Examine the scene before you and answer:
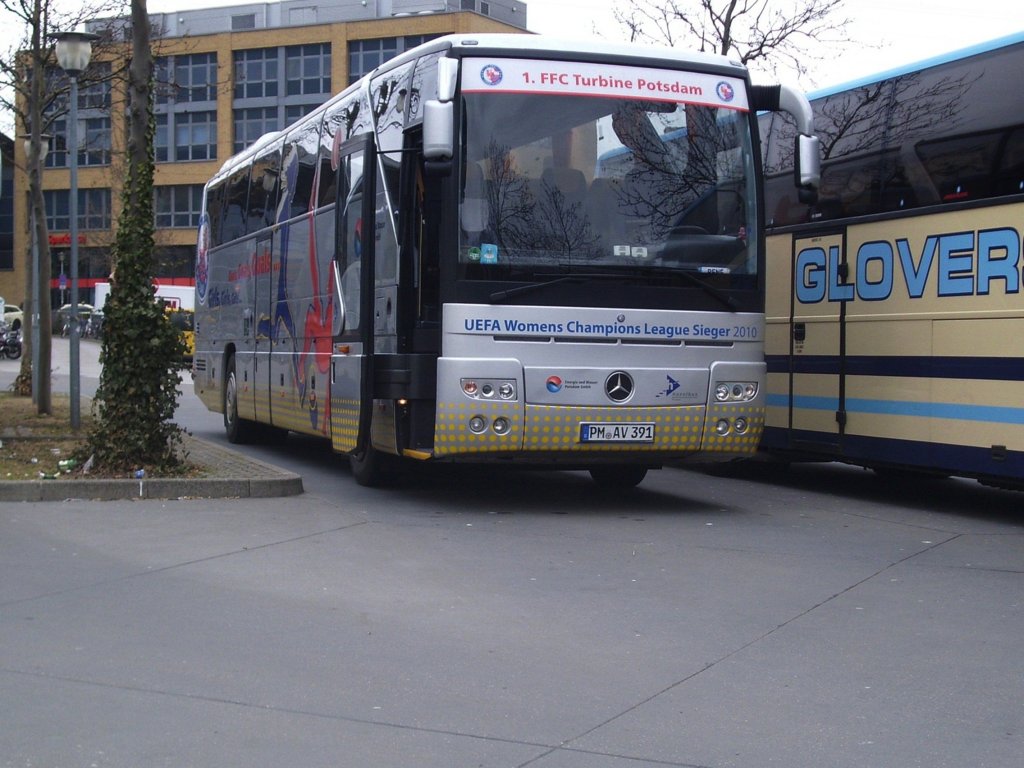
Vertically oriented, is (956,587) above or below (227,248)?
below

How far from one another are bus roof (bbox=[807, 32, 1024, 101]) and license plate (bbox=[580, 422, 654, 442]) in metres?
4.09

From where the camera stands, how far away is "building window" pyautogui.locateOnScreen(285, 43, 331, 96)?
76.0 m

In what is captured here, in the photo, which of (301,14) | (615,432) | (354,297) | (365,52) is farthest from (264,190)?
(301,14)

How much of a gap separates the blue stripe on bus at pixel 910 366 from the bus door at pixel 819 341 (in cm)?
2

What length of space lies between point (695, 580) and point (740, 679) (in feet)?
7.63

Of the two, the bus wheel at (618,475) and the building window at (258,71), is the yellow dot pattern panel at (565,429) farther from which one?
the building window at (258,71)

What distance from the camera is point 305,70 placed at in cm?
7631

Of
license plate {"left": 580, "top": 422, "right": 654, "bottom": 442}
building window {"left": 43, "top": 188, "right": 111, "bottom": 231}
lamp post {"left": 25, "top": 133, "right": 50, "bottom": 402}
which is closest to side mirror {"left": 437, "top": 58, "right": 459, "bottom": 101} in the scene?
license plate {"left": 580, "top": 422, "right": 654, "bottom": 442}

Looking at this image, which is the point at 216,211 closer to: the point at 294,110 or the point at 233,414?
the point at 233,414

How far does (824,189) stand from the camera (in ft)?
41.9

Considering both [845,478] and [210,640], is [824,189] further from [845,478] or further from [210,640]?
[210,640]

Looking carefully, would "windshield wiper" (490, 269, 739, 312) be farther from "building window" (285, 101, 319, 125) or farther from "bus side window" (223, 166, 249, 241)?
"building window" (285, 101, 319, 125)

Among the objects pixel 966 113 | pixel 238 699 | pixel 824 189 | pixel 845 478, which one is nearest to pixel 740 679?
pixel 238 699

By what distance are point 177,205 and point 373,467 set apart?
69.9 meters
